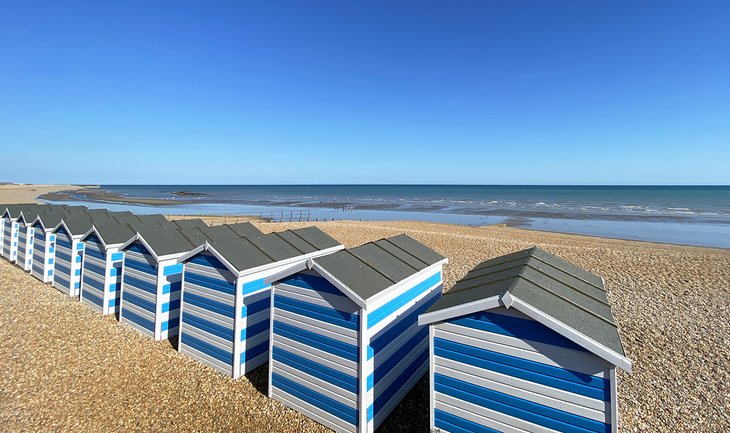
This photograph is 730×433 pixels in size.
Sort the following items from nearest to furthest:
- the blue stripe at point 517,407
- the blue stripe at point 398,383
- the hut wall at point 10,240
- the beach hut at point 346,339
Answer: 1. the blue stripe at point 517,407
2. the beach hut at point 346,339
3. the blue stripe at point 398,383
4. the hut wall at point 10,240

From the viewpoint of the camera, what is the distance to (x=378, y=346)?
556cm

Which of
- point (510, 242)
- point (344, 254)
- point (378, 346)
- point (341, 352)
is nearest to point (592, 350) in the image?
point (378, 346)

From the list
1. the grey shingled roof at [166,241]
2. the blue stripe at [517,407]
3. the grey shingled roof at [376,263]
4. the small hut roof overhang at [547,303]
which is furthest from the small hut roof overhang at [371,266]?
the grey shingled roof at [166,241]

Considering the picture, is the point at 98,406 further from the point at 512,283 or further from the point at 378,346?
the point at 512,283

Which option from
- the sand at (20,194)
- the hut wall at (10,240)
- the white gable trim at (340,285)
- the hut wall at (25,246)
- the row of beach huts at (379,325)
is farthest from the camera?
the sand at (20,194)

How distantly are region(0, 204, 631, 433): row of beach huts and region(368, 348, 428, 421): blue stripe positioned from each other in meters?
0.04

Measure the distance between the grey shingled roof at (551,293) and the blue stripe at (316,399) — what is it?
7.55 ft

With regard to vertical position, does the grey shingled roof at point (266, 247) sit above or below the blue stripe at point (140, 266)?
above

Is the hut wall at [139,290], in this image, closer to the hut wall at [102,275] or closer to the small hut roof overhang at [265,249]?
the hut wall at [102,275]

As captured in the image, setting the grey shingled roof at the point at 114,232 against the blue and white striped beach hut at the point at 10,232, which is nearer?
the grey shingled roof at the point at 114,232

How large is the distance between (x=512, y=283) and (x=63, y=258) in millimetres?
14697

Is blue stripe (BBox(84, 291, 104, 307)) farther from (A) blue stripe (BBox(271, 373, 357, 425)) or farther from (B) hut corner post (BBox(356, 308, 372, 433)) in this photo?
(B) hut corner post (BBox(356, 308, 372, 433))

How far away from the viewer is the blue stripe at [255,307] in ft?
22.9

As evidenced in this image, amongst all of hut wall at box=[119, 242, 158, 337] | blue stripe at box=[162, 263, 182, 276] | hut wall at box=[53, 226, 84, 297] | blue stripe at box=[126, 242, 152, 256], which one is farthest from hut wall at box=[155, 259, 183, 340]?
hut wall at box=[53, 226, 84, 297]
